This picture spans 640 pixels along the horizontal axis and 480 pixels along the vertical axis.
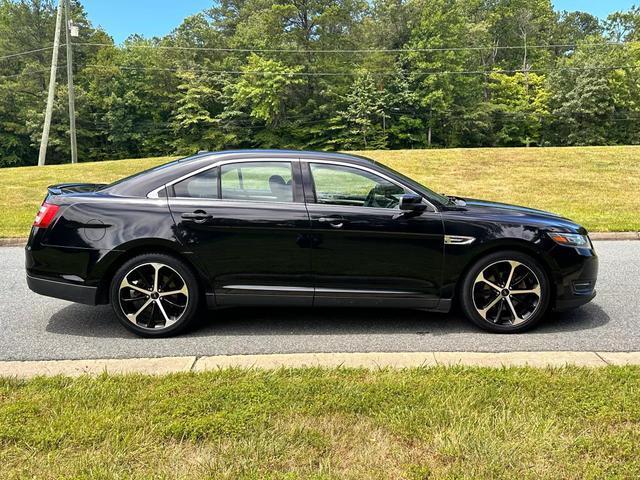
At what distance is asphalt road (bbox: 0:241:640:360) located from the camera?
3.79 meters

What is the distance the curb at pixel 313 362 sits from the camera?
328 centimetres

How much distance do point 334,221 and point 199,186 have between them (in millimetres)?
1178

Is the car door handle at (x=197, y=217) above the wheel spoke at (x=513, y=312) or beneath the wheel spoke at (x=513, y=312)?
above

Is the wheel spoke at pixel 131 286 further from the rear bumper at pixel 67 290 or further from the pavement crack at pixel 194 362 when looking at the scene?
the pavement crack at pixel 194 362

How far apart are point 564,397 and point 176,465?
2.13 metres

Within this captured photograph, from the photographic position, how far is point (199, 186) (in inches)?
162

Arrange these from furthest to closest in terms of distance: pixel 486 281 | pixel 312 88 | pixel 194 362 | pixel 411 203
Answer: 1. pixel 312 88
2. pixel 486 281
3. pixel 411 203
4. pixel 194 362

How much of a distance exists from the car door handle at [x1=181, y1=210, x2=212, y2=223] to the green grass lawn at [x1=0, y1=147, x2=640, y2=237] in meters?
6.10

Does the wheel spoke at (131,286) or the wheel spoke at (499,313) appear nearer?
the wheel spoke at (131,286)

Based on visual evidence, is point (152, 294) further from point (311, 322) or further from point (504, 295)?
point (504, 295)

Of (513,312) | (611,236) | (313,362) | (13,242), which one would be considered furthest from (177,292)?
(611,236)

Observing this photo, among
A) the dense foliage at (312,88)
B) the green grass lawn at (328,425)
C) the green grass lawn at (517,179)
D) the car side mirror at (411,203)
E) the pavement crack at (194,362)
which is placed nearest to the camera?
the green grass lawn at (328,425)

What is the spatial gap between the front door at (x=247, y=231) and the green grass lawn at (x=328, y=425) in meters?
1.01

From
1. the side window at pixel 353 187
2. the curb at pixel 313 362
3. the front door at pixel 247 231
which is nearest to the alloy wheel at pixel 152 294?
the front door at pixel 247 231
